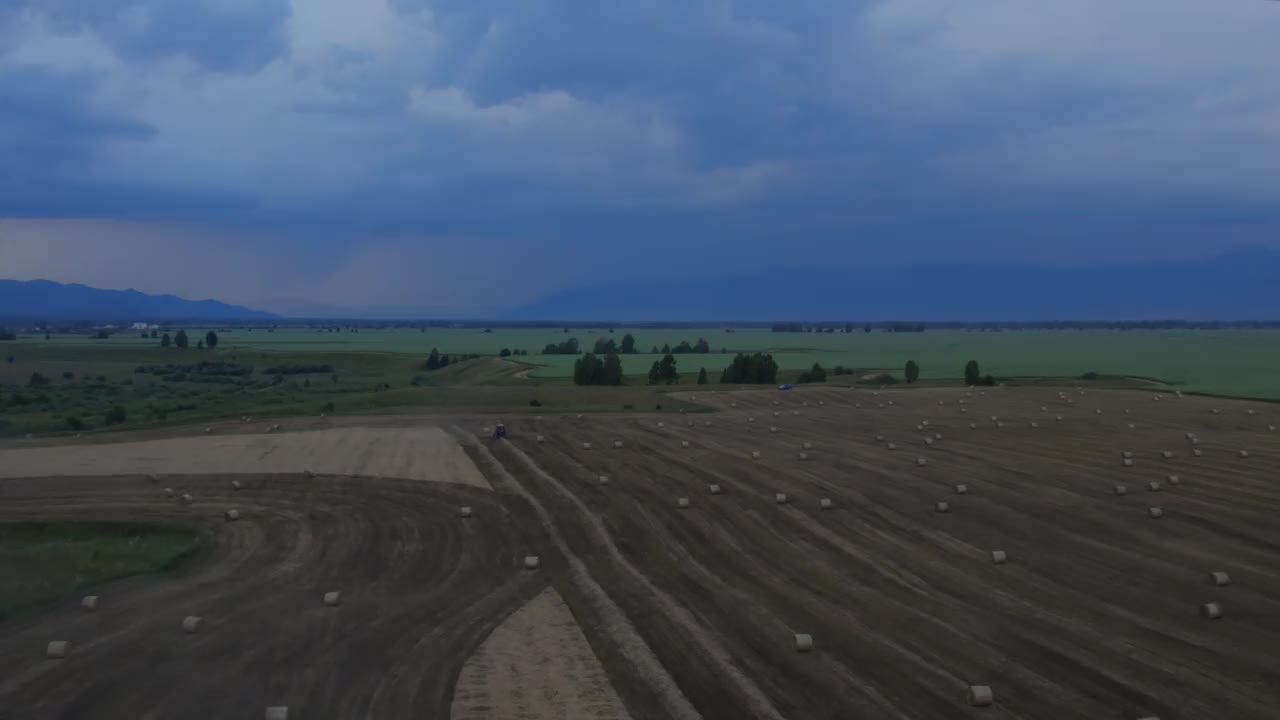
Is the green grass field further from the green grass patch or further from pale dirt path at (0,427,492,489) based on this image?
the green grass patch

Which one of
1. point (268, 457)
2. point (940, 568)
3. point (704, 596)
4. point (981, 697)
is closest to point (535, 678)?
point (704, 596)

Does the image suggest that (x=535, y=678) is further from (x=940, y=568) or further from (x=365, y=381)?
(x=365, y=381)

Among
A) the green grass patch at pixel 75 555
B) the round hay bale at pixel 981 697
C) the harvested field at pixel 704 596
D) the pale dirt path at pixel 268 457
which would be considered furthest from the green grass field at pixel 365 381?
the round hay bale at pixel 981 697

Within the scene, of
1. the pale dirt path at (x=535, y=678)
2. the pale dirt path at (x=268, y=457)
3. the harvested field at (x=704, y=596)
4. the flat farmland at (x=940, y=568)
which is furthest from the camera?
the pale dirt path at (x=268, y=457)

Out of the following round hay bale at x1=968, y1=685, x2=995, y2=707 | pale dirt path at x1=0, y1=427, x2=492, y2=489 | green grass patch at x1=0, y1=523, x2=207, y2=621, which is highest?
round hay bale at x1=968, y1=685, x2=995, y2=707

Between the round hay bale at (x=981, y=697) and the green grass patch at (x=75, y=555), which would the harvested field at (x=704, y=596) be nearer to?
the round hay bale at (x=981, y=697)

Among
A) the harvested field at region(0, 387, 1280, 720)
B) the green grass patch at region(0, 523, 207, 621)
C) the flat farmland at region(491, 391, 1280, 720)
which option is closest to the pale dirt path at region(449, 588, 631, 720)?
the harvested field at region(0, 387, 1280, 720)
